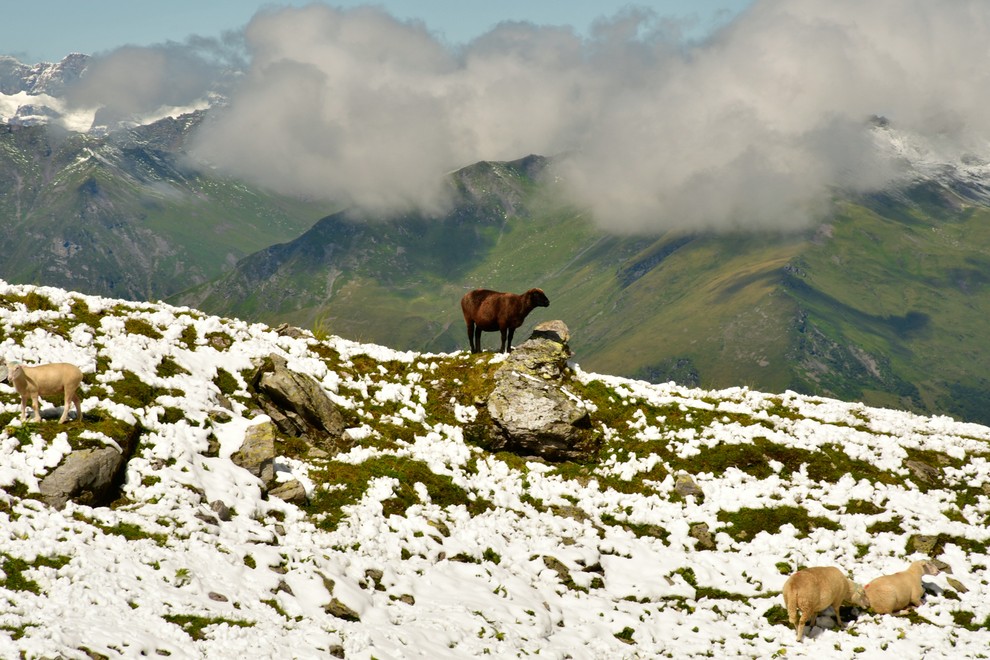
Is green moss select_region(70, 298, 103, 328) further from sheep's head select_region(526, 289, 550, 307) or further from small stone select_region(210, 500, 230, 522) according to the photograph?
sheep's head select_region(526, 289, 550, 307)

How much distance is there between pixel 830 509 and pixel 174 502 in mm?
23067

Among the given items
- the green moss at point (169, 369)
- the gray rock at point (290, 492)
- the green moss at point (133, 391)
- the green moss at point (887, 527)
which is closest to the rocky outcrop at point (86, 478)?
the green moss at point (133, 391)

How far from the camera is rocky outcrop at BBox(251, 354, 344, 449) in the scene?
88.9 ft

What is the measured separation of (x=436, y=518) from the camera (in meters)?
23.1

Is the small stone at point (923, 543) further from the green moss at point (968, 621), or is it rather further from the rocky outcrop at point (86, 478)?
the rocky outcrop at point (86, 478)

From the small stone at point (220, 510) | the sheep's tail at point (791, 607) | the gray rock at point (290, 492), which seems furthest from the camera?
the gray rock at point (290, 492)

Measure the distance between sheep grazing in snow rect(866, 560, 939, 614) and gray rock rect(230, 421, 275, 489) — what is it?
18.9 metres

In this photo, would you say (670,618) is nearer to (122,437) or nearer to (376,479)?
(376,479)

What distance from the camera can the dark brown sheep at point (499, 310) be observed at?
35.9 meters

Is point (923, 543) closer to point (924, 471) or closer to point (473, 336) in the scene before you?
point (924, 471)

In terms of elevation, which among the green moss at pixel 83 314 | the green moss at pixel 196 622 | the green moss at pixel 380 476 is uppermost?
the green moss at pixel 83 314

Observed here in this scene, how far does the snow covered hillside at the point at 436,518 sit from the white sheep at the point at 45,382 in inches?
25.4

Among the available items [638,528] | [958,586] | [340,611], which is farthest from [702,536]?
[340,611]

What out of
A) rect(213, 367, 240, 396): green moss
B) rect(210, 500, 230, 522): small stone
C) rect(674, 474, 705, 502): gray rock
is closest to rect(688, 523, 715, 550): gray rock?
rect(674, 474, 705, 502): gray rock
